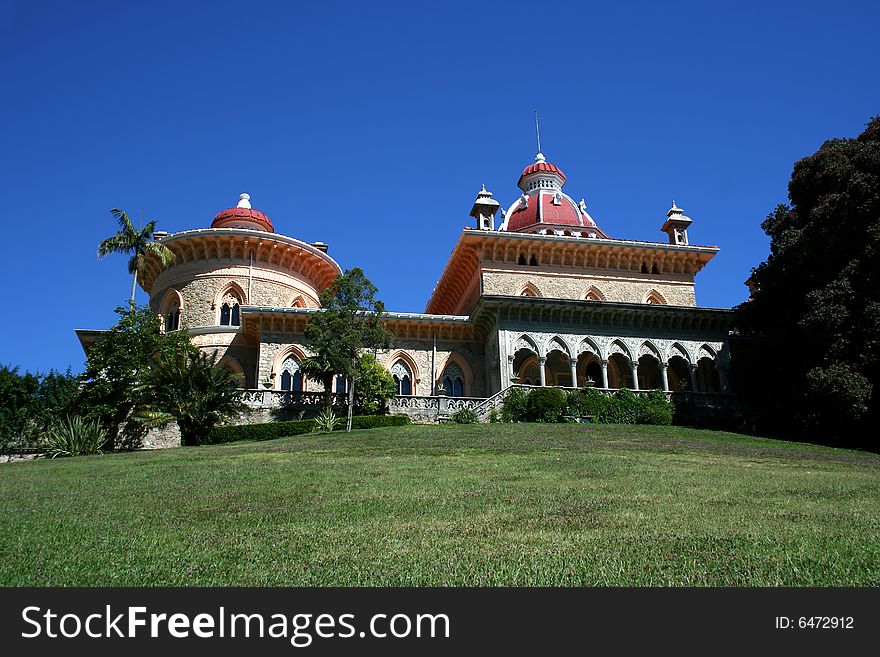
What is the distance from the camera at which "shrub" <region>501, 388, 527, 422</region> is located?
92.2ft

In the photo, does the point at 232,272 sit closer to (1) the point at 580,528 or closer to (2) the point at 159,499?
(2) the point at 159,499

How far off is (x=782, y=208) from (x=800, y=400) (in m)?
11.3

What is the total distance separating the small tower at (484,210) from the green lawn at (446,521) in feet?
83.0

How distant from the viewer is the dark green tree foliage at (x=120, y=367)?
25156 millimetres

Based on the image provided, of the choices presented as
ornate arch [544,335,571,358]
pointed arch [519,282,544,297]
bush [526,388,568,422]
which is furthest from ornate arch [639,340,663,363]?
pointed arch [519,282,544,297]

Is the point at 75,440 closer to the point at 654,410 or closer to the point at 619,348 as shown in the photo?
the point at 654,410

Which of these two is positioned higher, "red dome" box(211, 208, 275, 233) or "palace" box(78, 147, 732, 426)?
"red dome" box(211, 208, 275, 233)

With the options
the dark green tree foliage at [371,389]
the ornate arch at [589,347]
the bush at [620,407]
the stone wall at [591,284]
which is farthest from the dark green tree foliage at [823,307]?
the dark green tree foliage at [371,389]

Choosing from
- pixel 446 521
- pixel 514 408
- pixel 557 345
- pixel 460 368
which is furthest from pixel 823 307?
pixel 446 521

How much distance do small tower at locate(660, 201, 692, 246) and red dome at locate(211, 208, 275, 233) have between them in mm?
23860

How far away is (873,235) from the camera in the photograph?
24672mm

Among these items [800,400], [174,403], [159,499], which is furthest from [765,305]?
[159,499]

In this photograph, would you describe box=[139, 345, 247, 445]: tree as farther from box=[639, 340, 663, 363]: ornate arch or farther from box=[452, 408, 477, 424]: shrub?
box=[639, 340, 663, 363]: ornate arch

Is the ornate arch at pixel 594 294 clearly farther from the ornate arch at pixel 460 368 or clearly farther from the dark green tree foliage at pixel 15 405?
the dark green tree foliage at pixel 15 405
